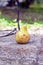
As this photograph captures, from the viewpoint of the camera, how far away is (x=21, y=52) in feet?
13.0

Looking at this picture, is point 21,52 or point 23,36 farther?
point 23,36

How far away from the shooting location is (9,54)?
386 centimetres

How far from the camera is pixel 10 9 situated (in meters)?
9.40

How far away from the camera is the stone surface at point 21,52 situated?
3.50 meters

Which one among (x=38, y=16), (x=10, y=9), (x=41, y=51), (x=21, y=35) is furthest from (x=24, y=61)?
(x=10, y=9)

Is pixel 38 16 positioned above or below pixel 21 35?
below

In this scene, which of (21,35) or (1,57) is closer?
(1,57)

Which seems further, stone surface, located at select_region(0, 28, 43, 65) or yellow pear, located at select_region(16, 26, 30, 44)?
yellow pear, located at select_region(16, 26, 30, 44)

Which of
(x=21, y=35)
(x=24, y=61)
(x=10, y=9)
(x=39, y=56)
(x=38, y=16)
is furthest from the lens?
(x=10, y=9)

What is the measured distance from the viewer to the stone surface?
3504 millimetres

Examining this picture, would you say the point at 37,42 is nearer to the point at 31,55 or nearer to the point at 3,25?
the point at 31,55

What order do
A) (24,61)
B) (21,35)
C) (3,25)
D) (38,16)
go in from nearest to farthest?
(24,61), (21,35), (3,25), (38,16)

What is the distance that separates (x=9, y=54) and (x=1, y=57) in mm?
183

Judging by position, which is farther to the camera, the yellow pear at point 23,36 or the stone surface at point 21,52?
the yellow pear at point 23,36
